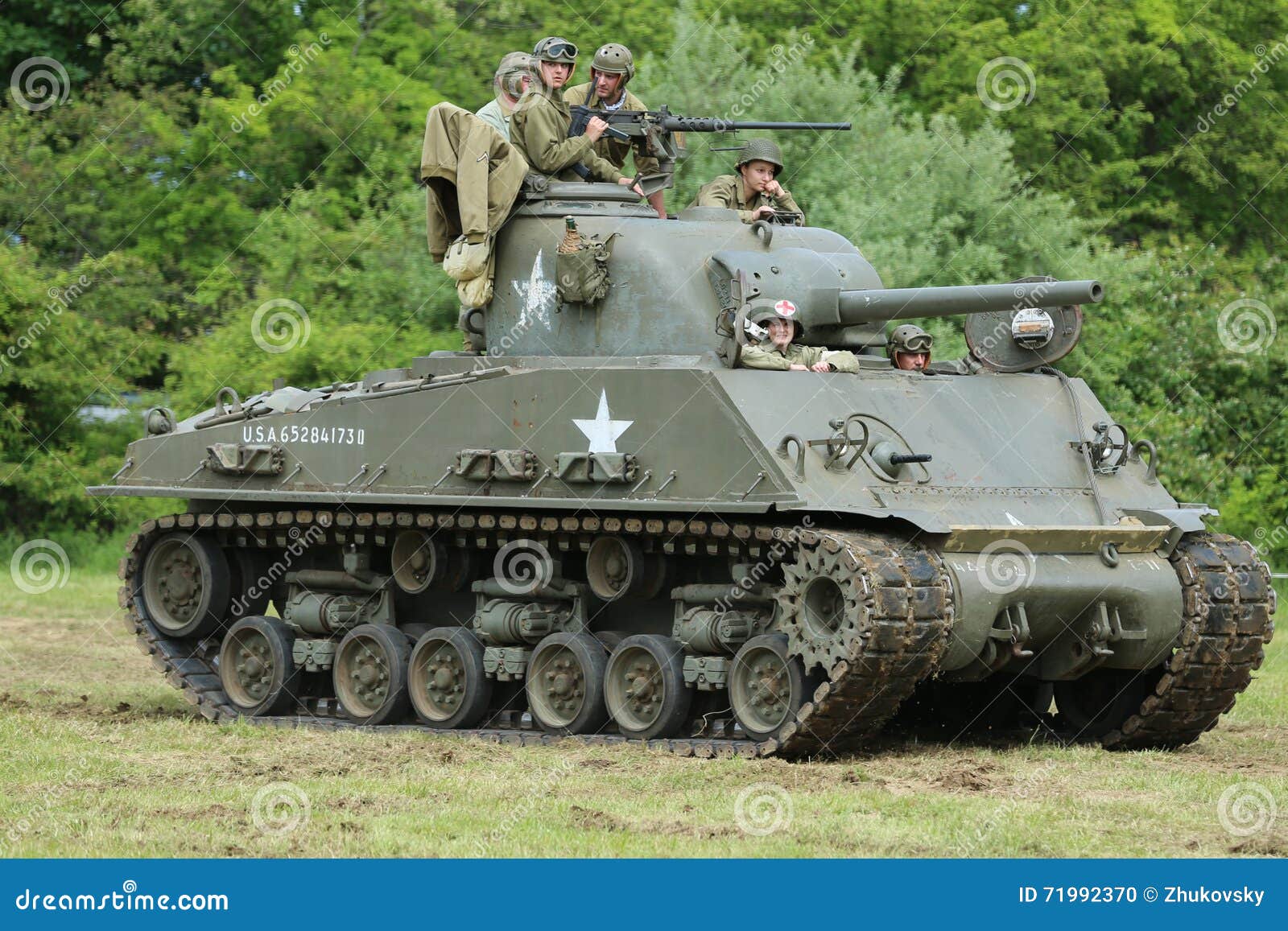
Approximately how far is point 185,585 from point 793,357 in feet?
17.6

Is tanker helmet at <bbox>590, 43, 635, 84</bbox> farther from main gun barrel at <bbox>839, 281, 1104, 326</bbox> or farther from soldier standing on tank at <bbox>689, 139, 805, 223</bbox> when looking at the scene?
main gun barrel at <bbox>839, 281, 1104, 326</bbox>

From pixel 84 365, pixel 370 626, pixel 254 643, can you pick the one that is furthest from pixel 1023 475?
pixel 84 365

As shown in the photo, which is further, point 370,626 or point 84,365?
point 84,365

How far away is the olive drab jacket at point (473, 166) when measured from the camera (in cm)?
1553

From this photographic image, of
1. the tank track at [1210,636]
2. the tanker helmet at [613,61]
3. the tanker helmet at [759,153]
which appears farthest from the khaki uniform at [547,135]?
the tank track at [1210,636]

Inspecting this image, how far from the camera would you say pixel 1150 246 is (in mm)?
32031

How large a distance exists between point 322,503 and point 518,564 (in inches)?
63.6

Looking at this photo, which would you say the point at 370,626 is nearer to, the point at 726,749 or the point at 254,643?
the point at 254,643

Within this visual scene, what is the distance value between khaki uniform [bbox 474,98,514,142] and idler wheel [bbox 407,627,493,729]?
3.61 m

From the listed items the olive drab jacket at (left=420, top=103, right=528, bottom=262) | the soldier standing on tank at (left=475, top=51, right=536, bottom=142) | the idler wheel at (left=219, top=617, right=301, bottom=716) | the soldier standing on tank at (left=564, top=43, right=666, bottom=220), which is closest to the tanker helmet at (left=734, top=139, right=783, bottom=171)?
the soldier standing on tank at (left=564, top=43, right=666, bottom=220)

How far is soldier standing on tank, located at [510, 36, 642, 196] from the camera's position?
15922 millimetres

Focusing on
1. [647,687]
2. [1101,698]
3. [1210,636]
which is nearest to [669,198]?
[1101,698]

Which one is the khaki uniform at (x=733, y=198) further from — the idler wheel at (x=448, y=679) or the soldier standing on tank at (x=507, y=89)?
the idler wheel at (x=448, y=679)

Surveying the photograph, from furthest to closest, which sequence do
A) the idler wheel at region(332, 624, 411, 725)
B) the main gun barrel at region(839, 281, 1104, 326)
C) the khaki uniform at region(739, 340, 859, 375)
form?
the idler wheel at region(332, 624, 411, 725), the khaki uniform at region(739, 340, 859, 375), the main gun barrel at region(839, 281, 1104, 326)
